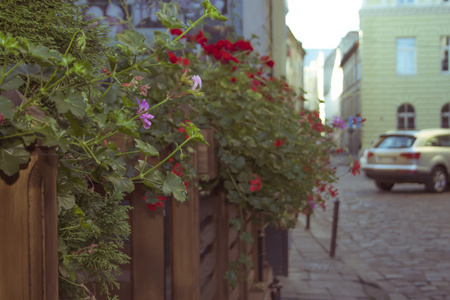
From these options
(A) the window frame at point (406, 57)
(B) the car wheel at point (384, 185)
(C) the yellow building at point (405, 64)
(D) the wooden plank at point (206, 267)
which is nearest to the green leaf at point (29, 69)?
(D) the wooden plank at point (206, 267)

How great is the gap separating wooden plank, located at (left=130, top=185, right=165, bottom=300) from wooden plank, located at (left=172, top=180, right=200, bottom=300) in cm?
15

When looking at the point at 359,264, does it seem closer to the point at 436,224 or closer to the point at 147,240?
the point at 436,224

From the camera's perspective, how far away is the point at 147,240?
2.04 metres

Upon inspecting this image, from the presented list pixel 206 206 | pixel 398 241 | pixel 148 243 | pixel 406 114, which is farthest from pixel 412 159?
pixel 406 114

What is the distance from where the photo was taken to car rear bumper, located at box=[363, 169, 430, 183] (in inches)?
575

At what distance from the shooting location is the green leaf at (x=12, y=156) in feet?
2.90

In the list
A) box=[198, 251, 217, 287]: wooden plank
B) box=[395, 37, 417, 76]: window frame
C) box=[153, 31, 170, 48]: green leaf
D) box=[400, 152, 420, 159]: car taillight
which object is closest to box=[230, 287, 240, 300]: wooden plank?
box=[198, 251, 217, 287]: wooden plank

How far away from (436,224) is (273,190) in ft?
24.0

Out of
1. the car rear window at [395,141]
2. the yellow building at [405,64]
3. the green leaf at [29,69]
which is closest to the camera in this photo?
the green leaf at [29,69]

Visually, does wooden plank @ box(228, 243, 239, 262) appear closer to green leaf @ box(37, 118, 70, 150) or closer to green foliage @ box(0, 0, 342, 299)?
green foliage @ box(0, 0, 342, 299)

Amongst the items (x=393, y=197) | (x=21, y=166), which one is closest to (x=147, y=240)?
(x=21, y=166)

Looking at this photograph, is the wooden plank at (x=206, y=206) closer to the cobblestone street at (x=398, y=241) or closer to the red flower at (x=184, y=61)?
the red flower at (x=184, y=61)

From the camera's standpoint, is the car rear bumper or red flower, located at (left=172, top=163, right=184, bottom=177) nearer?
red flower, located at (left=172, top=163, right=184, bottom=177)

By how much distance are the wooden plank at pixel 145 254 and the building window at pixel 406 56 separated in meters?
29.5
